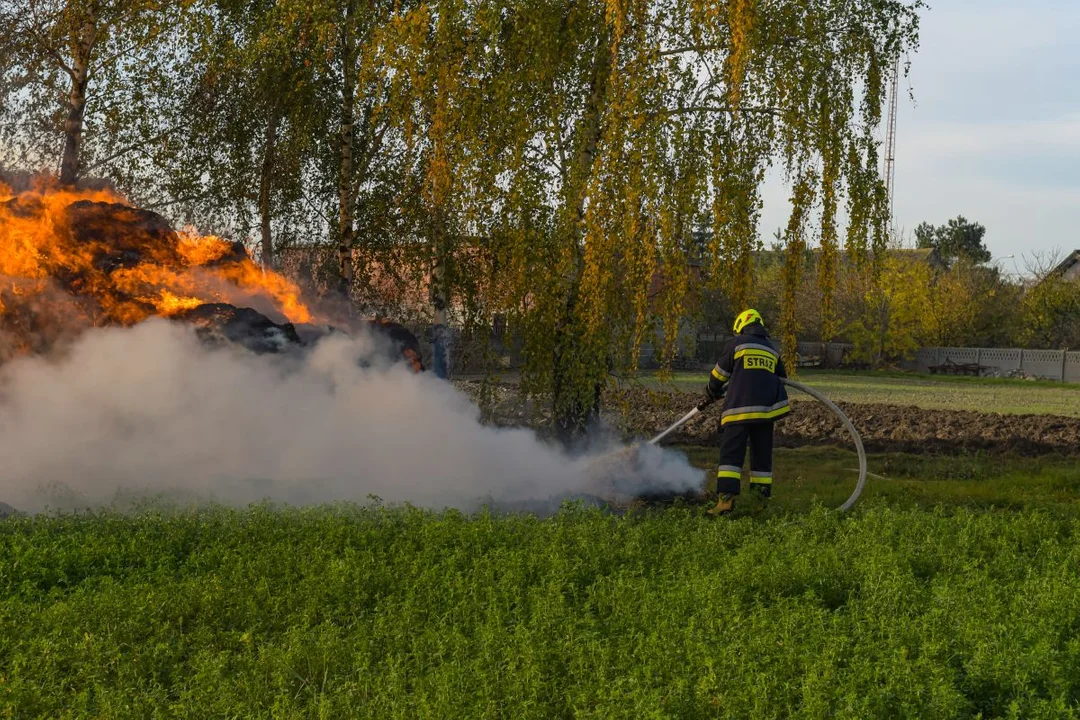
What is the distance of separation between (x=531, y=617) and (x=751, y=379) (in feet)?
16.2

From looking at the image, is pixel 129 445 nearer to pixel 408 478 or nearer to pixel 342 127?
pixel 408 478

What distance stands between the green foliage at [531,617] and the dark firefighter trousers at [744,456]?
101cm

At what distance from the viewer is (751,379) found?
10.3 meters

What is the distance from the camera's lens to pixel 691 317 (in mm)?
11219

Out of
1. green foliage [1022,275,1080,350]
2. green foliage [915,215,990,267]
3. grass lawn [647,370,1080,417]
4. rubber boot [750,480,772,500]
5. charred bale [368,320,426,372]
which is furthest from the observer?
green foliage [915,215,990,267]

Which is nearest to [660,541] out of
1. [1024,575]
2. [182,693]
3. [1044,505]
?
[1024,575]

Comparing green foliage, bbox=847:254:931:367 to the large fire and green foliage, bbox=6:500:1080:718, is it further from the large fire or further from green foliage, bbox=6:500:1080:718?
green foliage, bbox=6:500:1080:718

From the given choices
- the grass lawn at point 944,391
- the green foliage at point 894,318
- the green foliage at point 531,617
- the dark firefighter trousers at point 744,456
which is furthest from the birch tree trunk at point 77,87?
the green foliage at point 894,318

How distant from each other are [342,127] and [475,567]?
10.7 metres

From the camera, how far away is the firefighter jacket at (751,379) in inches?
402

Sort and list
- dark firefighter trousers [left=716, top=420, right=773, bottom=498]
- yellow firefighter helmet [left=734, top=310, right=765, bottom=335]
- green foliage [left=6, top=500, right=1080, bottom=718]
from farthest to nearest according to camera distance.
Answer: yellow firefighter helmet [left=734, top=310, right=765, bottom=335] < dark firefighter trousers [left=716, top=420, right=773, bottom=498] < green foliage [left=6, top=500, right=1080, bottom=718]

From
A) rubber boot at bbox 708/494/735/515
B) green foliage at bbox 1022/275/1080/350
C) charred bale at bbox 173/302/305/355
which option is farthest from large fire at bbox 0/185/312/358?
green foliage at bbox 1022/275/1080/350

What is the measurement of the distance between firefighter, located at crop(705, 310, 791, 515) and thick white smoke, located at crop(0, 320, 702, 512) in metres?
1.29

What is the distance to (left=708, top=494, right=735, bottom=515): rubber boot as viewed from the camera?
9.79 m
